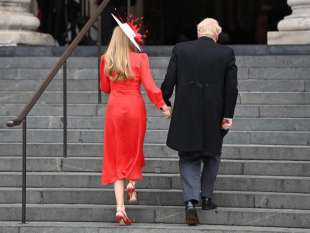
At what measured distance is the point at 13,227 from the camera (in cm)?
957

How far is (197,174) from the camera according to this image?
9.45 m

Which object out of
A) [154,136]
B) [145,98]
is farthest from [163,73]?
[154,136]

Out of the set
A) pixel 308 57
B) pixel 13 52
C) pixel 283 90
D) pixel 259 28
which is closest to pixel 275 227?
pixel 283 90

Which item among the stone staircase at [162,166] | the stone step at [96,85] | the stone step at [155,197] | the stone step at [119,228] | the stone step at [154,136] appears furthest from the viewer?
the stone step at [96,85]

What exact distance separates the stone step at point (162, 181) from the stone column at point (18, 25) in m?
5.41

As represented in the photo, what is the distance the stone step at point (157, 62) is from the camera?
1320cm

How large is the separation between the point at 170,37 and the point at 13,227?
14526mm

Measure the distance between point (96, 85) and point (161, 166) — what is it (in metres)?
2.70

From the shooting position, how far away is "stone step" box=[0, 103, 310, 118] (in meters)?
11.8

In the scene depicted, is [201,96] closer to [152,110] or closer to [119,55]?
[119,55]

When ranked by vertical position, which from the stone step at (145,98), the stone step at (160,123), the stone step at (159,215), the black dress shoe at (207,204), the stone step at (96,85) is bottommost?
the stone step at (159,215)

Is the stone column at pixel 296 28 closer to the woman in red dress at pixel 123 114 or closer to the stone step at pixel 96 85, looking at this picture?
the stone step at pixel 96 85

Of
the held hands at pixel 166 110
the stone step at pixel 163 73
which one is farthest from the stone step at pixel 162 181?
the stone step at pixel 163 73

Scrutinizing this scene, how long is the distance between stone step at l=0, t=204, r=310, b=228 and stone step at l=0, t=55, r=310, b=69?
3793 mm
